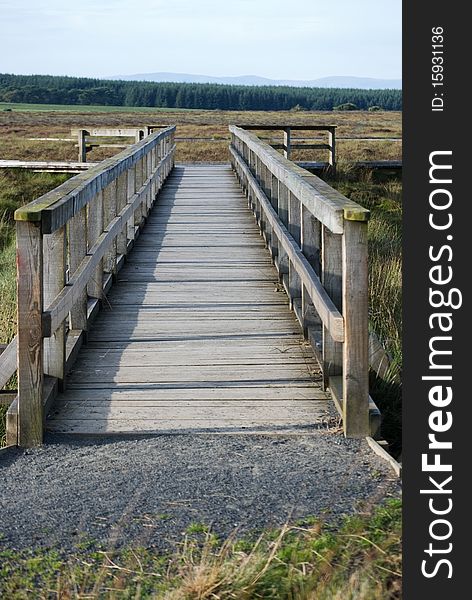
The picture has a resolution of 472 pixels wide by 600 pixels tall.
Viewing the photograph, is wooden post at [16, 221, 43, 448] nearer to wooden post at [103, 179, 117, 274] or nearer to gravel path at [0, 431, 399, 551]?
gravel path at [0, 431, 399, 551]

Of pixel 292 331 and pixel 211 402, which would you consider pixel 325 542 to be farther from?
pixel 292 331

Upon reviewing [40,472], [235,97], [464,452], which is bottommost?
[40,472]

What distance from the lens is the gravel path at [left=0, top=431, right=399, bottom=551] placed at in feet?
11.8

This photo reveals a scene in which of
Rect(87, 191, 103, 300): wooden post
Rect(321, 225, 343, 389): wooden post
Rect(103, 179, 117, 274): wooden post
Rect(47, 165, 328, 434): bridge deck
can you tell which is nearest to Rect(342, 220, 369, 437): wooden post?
Rect(47, 165, 328, 434): bridge deck

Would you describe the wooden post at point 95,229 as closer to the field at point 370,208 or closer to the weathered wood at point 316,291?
the field at point 370,208

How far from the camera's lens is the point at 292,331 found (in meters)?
6.61

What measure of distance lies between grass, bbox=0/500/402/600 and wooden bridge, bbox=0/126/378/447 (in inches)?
49.7

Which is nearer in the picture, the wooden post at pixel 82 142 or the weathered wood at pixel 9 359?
the weathered wood at pixel 9 359

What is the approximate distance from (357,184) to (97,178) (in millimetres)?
17653

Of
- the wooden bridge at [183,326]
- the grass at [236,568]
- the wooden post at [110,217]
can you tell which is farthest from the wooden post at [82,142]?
the grass at [236,568]

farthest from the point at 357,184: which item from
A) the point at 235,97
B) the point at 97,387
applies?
the point at 235,97

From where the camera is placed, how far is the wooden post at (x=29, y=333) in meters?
4.57

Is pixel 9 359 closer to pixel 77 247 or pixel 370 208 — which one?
pixel 77 247

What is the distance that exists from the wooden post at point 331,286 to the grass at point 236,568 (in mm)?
1805
